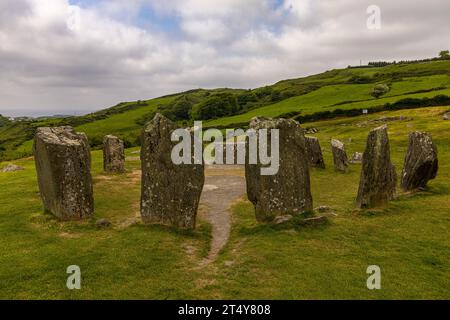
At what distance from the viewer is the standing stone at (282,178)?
17.0 m

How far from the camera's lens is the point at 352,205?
20.2 m

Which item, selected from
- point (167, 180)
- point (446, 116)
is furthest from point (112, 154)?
point (446, 116)

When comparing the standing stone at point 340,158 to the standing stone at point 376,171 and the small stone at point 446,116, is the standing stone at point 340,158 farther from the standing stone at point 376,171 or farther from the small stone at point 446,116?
the small stone at point 446,116

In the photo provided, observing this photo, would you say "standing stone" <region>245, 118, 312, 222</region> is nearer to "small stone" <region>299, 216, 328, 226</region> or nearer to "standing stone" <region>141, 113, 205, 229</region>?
"small stone" <region>299, 216, 328, 226</region>

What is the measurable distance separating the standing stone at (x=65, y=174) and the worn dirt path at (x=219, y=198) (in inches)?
242

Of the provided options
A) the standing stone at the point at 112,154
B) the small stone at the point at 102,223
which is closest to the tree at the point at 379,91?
the standing stone at the point at 112,154

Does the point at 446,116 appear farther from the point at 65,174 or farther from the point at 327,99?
the point at 65,174

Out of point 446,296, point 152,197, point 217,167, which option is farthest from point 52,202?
point 217,167

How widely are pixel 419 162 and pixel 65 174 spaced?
62.7ft

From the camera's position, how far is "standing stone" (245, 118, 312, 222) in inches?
671

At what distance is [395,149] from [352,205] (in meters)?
23.7

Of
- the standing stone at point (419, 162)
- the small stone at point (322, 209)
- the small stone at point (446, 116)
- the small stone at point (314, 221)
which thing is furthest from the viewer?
the small stone at point (446, 116)

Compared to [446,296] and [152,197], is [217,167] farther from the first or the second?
[446,296]

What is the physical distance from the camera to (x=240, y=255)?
13.7 meters
